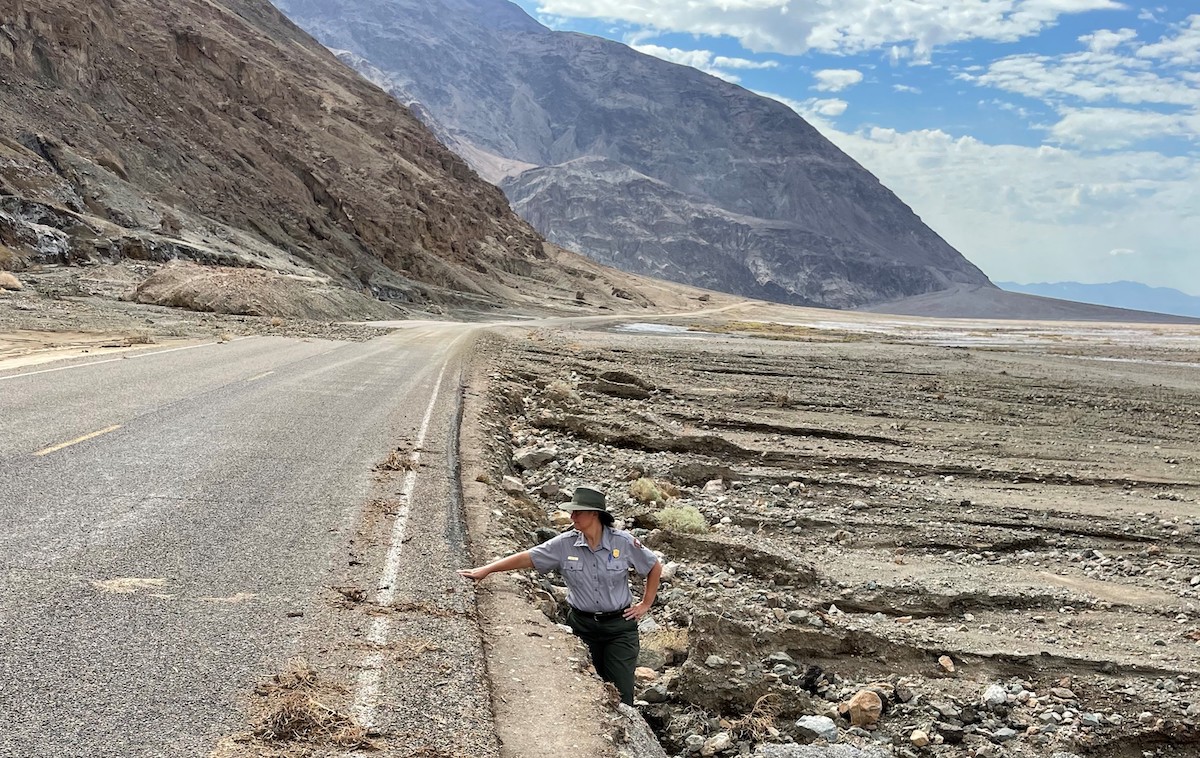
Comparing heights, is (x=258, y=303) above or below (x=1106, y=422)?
above

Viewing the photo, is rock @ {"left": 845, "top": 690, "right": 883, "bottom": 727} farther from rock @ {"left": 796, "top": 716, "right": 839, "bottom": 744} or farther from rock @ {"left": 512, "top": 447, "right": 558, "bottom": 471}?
rock @ {"left": 512, "top": 447, "right": 558, "bottom": 471}

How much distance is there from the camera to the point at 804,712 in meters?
6.55

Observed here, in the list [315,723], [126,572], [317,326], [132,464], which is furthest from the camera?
[317,326]

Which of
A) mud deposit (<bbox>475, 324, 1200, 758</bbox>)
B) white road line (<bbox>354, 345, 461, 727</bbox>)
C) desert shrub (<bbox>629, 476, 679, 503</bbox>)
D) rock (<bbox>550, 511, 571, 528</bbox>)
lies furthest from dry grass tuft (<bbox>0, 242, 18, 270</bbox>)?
rock (<bbox>550, 511, 571, 528</bbox>)

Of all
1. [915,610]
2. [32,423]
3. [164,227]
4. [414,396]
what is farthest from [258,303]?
[915,610]

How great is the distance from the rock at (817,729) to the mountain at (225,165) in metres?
39.4

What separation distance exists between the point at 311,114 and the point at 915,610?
86670 millimetres

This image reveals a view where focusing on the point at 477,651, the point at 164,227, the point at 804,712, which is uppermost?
the point at 164,227

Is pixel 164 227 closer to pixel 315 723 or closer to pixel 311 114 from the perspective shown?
pixel 311 114

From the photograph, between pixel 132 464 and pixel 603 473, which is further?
pixel 603 473

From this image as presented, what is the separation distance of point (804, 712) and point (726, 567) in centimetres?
288

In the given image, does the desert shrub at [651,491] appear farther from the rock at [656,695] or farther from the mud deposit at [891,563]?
the rock at [656,695]

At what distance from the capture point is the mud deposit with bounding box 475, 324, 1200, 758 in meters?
6.52

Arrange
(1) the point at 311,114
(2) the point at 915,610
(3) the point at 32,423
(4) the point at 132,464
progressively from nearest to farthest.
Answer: (2) the point at 915,610
(4) the point at 132,464
(3) the point at 32,423
(1) the point at 311,114
